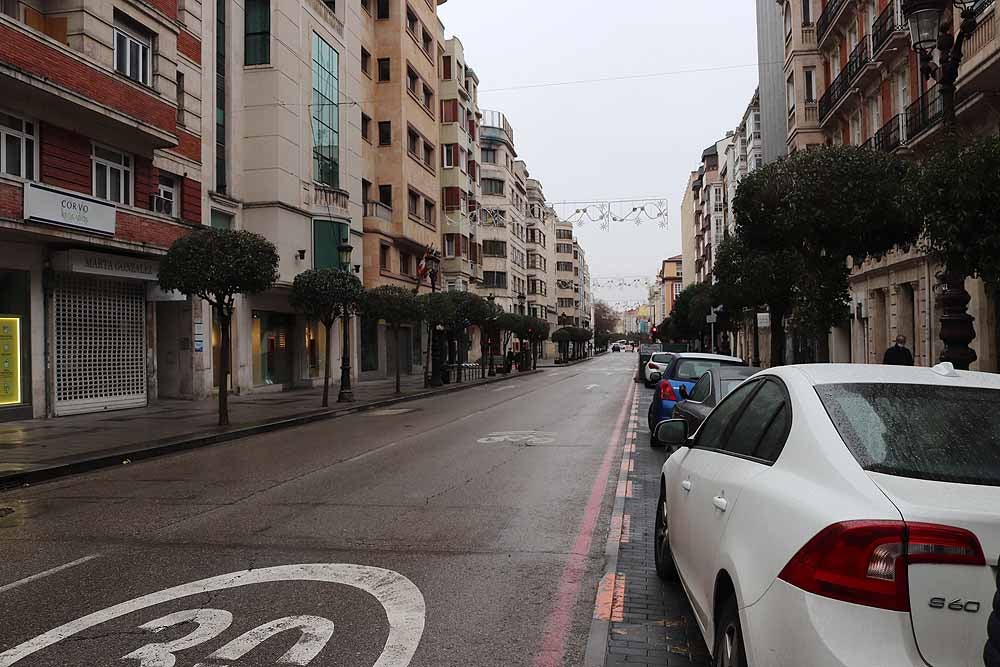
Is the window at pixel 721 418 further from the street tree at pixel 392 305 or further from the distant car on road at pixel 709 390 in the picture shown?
the street tree at pixel 392 305

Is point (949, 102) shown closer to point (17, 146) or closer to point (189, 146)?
point (17, 146)

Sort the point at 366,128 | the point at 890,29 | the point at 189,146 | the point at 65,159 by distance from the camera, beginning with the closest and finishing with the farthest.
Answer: the point at 65,159 → the point at 189,146 → the point at 890,29 → the point at 366,128

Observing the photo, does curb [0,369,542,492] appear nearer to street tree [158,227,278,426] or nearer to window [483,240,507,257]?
street tree [158,227,278,426]

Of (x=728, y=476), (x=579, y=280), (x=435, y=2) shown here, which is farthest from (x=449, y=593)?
(x=579, y=280)

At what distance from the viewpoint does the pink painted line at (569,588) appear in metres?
4.03

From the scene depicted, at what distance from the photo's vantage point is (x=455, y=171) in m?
46.0

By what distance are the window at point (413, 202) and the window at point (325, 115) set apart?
6961 millimetres

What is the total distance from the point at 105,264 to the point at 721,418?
58.4 feet

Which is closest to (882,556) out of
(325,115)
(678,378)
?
(678,378)

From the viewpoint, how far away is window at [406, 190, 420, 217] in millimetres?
38547

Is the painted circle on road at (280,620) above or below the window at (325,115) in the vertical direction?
below

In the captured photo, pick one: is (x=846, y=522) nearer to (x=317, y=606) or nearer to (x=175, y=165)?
(x=317, y=606)

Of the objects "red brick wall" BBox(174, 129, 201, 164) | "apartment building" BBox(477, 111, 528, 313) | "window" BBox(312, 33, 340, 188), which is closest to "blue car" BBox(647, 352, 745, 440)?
"red brick wall" BBox(174, 129, 201, 164)

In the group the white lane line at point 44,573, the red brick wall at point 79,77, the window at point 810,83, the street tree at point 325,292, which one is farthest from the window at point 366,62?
the white lane line at point 44,573
